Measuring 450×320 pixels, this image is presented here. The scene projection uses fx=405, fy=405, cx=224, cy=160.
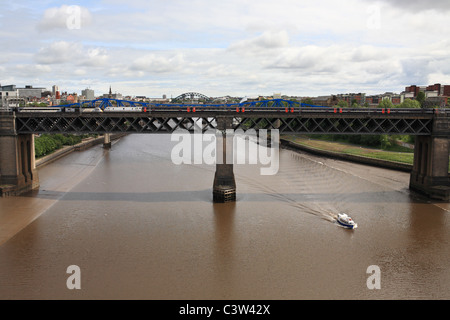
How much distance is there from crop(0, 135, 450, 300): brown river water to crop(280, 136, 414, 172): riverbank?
24.1 feet

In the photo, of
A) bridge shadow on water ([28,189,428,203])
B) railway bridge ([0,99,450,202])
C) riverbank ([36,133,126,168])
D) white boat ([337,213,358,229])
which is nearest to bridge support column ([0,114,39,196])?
railway bridge ([0,99,450,202])

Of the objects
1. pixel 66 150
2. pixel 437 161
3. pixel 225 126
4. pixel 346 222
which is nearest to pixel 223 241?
pixel 346 222

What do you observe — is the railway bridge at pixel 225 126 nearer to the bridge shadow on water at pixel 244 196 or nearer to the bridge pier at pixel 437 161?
the bridge pier at pixel 437 161

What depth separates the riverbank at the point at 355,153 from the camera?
55.2m

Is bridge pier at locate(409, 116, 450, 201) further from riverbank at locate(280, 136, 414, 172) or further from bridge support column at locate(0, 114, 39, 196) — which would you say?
bridge support column at locate(0, 114, 39, 196)

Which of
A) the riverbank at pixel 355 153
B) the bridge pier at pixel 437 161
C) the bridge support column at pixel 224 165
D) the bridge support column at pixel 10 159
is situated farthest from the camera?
the riverbank at pixel 355 153

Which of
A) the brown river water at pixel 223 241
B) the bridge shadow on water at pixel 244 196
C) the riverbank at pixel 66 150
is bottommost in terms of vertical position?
A: the brown river water at pixel 223 241

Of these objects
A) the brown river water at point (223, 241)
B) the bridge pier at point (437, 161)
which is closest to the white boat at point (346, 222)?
the brown river water at point (223, 241)

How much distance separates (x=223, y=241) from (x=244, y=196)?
13.1 meters

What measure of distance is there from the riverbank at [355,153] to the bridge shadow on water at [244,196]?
553 inches

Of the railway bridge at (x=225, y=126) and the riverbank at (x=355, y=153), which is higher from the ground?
the railway bridge at (x=225, y=126)

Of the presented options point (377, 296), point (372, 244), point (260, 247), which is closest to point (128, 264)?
point (260, 247)

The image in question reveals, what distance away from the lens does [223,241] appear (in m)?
27.5
